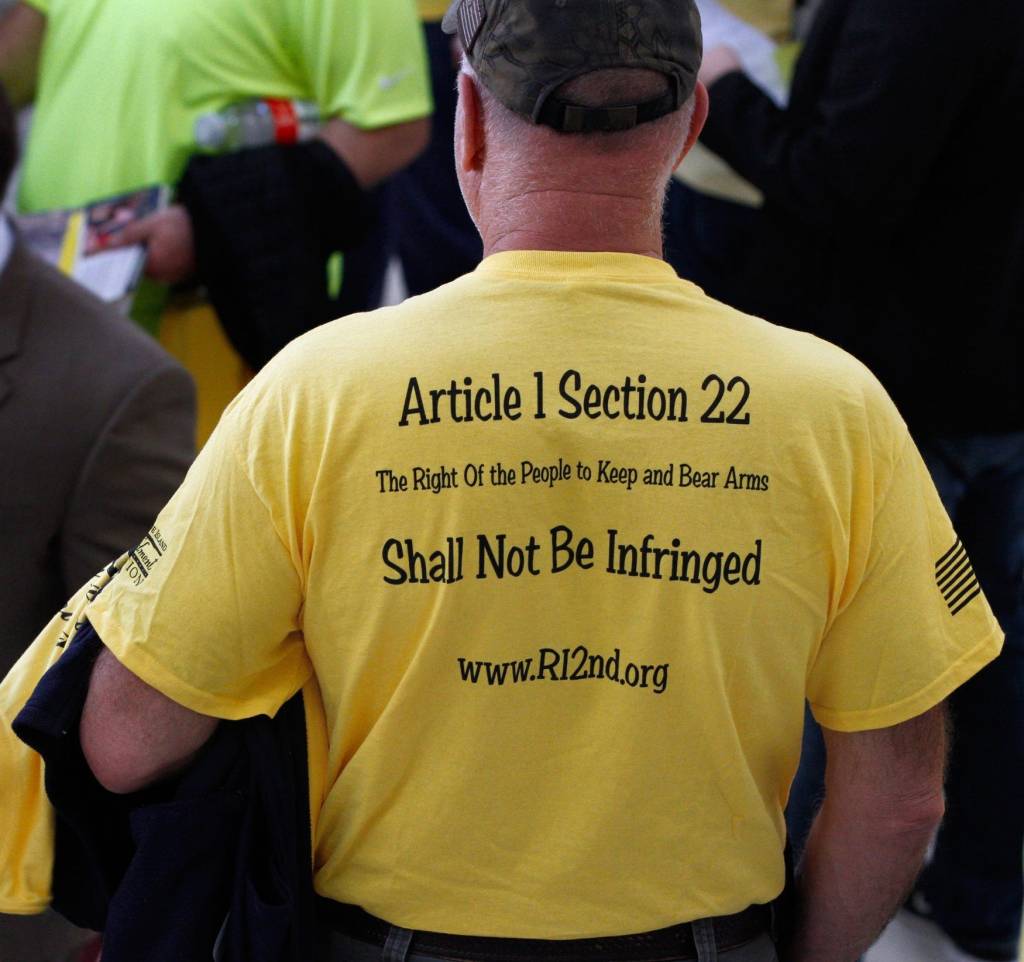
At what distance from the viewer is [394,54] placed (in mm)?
2842

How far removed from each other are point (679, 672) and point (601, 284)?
367mm

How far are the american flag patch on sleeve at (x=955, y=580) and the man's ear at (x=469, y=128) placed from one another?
59cm

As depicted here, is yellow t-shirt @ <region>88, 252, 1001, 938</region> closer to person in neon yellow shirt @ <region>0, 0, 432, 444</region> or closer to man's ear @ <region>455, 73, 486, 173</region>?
man's ear @ <region>455, 73, 486, 173</region>

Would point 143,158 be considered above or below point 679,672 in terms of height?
below

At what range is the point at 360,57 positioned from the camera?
2.79 metres

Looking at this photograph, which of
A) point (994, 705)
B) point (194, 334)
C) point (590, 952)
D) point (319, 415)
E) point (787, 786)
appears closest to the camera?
point (319, 415)

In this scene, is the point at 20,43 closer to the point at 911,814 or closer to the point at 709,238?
the point at 709,238

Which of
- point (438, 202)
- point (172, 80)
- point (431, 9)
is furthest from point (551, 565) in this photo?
point (431, 9)

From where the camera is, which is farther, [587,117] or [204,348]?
[204,348]

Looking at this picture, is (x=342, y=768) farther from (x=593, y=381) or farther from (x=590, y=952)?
(x=593, y=381)

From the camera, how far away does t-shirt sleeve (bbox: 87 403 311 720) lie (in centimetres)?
125

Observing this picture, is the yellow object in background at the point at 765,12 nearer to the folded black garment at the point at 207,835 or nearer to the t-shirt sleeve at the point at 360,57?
the t-shirt sleeve at the point at 360,57

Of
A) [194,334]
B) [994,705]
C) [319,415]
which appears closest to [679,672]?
[319,415]

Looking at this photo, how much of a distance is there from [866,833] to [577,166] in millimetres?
761
